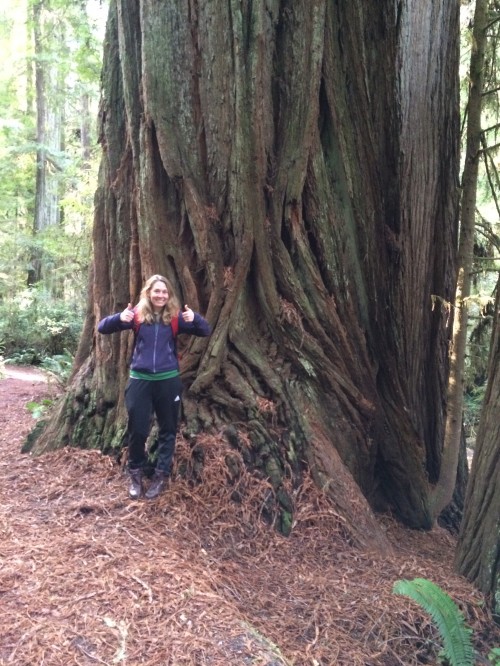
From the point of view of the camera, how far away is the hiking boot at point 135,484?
4.11 metres

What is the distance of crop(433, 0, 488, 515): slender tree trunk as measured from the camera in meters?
5.55

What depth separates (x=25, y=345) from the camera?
1452 cm

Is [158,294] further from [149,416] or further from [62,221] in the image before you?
[62,221]

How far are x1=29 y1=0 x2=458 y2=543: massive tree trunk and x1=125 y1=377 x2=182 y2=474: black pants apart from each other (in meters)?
0.30

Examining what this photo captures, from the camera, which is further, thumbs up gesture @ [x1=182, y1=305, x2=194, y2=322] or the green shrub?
the green shrub

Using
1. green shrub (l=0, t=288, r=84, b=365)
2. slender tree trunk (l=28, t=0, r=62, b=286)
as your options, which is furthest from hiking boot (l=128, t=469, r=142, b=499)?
slender tree trunk (l=28, t=0, r=62, b=286)

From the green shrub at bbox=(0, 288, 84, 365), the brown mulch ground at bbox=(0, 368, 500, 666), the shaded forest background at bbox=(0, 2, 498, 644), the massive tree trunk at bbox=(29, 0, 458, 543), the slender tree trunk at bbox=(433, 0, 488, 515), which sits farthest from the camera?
the green shrub at bbox=(0, 288, 84, 365)

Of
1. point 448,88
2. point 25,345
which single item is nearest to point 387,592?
point 448,88

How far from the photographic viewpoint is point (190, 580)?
129 inches

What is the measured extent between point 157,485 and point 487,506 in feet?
7.55

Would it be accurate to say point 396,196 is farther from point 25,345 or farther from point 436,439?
point 25,345

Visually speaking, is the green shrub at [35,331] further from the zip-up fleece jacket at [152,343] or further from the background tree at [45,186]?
the zip-up fleece jacket at [152,343]

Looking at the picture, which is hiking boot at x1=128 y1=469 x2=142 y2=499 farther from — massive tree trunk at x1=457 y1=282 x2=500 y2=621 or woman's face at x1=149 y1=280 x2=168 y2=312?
massive tree trunk at x1=457 y1=282 x2=500 y2=621

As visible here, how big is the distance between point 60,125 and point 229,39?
59.9 ft
